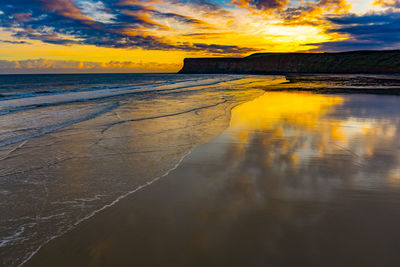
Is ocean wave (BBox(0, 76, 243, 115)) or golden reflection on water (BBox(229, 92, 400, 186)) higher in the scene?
golden reflection on water (BBox(229, 92, 400, 186))

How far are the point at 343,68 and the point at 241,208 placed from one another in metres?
143

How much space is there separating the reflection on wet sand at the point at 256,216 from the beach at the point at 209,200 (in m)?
0.01

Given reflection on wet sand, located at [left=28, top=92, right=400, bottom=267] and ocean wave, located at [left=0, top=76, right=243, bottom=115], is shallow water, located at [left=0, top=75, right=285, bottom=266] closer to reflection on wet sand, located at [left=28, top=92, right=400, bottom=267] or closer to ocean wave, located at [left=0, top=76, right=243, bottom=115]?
reflection on wet sand, located at [left=28, top=92, right=400, bottom=267]

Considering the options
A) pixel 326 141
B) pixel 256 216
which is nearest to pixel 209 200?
pixel 256 216

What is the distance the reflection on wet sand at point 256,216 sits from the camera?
244cm

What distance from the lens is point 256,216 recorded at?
309 cm

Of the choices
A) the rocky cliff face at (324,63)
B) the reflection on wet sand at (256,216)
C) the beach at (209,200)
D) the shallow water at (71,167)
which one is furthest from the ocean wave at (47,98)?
the rocky cliff face at (324,63)

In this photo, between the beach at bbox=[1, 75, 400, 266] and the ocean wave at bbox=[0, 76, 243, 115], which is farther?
the ocean wave at bbox=[0, 76, 243, 115]

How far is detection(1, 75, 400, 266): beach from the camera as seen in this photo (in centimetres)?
249

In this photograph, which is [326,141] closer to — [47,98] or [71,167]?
[71,167]

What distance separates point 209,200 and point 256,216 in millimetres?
704

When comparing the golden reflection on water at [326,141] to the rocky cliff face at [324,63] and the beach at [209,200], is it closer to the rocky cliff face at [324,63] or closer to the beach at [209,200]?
the beach at [209,200]

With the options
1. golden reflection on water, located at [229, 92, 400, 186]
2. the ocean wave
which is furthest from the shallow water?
the ocean wave

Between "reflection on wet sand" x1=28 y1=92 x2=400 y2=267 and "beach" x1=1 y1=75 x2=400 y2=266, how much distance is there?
0.5 inches
